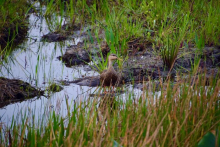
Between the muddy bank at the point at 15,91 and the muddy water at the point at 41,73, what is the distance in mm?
126

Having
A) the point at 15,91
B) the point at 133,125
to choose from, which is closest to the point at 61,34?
the point at 15,91

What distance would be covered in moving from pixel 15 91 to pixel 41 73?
0.93 metres

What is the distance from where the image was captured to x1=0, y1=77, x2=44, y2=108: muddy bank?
17.1ft

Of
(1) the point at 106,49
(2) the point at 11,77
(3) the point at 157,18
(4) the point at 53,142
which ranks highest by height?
(3) the point at 157,18

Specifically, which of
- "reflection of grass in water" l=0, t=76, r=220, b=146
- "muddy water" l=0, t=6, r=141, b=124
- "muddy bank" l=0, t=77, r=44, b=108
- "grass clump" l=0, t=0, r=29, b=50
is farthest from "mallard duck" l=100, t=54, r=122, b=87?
"grass clump" l=0, t=0, r=29, b=50

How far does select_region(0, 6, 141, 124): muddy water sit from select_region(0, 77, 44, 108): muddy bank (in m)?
0.13

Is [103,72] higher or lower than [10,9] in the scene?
lower

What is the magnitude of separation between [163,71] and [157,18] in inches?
65.8

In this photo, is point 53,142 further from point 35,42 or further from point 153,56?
point 35,42

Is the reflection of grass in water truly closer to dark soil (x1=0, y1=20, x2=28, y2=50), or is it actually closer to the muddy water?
the muddy water

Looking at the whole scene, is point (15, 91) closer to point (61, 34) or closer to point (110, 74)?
point (110, 74)

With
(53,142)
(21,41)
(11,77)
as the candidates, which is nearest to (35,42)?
(21,41)

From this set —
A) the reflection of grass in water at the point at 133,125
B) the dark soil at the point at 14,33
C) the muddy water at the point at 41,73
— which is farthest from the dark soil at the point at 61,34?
the reflection of grass in water at the point at 133,125

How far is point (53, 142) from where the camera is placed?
2969 millimetres
